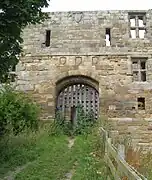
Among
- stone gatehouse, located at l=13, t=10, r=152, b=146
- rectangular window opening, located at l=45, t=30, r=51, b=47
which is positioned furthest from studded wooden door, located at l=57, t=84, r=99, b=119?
rectangular window opening, located at l=45, t=30, r=51, b=47

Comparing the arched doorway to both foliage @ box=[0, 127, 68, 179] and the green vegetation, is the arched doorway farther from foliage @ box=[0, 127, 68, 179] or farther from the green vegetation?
foliage @ box=[0, 127, 68, 179]

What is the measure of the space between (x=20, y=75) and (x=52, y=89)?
1.70m

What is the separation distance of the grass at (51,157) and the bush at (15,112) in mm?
891

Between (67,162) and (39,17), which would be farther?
(67,162)

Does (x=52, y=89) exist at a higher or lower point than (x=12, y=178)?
higher

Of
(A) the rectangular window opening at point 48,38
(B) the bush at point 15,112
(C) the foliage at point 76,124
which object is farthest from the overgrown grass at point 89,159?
(A) the rectangular window opening at point 48,38

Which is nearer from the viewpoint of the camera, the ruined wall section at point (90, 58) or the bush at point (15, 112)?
the bush at point (15, 112)

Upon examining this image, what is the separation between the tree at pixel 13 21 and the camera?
311 inches

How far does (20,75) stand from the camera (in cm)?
1730

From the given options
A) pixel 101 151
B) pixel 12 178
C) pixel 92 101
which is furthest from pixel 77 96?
pixel 12 178

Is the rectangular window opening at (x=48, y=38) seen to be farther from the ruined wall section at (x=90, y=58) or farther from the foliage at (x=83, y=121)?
the foliage at (x=83, y=121)

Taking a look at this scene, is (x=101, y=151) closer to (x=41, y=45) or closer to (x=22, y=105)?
(x=22, y=105)

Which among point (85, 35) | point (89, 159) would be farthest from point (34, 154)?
point (85, 35)

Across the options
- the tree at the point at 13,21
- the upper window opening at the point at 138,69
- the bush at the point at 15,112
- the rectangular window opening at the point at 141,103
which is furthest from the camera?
the upper window opening at the point at 138,69
